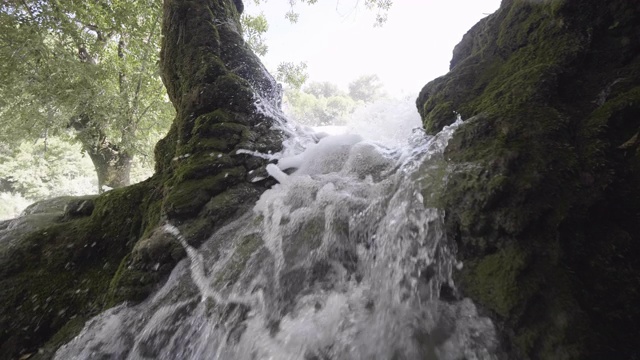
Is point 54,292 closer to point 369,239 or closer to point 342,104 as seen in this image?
point 369,239

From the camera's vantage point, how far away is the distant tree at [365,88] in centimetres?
5429

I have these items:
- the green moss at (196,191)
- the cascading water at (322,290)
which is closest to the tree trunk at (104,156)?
the green moss at (196,191)

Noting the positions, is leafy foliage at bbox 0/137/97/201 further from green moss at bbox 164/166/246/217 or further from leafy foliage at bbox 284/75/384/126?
green moss at bbox 164/166/246/217

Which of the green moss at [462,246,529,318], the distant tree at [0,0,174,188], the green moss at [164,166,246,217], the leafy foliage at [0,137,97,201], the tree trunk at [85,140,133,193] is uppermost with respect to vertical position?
the leafy foliage at [0,137,97,201]

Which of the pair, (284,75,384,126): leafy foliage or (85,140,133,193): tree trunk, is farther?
(284,75,384,126): leafy foliage

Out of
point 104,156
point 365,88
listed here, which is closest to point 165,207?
point 104,156

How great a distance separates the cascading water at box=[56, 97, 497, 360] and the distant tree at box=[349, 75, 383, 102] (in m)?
53.5

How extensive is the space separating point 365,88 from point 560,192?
5606 centimetres

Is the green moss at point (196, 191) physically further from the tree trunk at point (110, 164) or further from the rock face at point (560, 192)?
the tree trunk at point (110, 164)

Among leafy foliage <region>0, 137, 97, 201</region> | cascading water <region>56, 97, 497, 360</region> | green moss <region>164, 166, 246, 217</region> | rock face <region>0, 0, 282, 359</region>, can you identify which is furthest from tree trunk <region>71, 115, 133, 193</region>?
leafy foliage <region>0, 137, 97, 201</region>

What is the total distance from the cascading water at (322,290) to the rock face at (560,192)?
19cm

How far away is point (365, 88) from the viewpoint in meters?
55.2

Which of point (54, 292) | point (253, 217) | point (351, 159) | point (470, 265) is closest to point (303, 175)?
point (351, 159)

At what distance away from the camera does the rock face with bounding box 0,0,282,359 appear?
2.62 m
